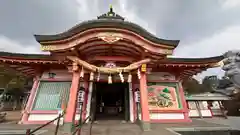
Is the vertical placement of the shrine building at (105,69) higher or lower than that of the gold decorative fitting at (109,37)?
lower

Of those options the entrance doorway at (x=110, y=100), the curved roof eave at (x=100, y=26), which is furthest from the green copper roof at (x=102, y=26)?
the entrance doorway at (x=110, y=100)

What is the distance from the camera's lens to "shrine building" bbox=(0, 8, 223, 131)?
5332mm

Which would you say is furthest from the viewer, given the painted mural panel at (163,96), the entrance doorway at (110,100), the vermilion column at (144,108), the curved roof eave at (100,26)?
the entrance doorway at (110,100)

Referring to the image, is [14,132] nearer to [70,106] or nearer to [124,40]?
[70,106]

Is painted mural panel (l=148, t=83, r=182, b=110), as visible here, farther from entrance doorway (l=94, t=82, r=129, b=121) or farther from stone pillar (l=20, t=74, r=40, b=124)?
stone pillar (l=20, t=74, r=40, b=124)

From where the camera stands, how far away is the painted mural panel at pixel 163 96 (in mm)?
7422

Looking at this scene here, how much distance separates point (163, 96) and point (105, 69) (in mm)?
4280

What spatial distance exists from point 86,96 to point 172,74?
5.76 meters

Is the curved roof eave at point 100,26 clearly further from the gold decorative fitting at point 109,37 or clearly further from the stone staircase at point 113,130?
the stone staircase at point 113,130

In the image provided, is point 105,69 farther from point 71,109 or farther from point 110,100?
point 110,100

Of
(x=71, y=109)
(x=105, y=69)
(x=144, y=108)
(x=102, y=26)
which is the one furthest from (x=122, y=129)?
(x=102, y=26)

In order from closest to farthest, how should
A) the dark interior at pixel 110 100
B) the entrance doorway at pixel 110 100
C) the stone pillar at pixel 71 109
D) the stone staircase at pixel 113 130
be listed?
the stone staircase at pixel 113 130, the stone pillar at pixel 71 109, the entrance doorway at pixel 110 100, the dark interior at pixel 110 100

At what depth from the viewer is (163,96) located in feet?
25.1

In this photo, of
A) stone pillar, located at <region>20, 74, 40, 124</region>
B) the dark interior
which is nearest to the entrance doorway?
the dark interior
